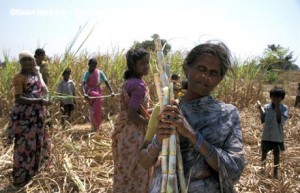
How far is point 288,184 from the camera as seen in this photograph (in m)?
3.70

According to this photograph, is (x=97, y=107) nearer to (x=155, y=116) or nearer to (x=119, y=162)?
(x=119, y=162)

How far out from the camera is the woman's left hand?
1.39m

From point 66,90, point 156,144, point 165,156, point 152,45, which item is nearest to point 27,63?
point 156,144

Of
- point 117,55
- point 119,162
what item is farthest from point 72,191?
point 117,55

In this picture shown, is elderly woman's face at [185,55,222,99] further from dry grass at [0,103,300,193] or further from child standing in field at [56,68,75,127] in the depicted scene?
child standing in field at [56,68,75,127]

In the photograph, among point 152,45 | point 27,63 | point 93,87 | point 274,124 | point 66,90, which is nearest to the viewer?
point 27,63

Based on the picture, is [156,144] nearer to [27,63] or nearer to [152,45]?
[27,63]

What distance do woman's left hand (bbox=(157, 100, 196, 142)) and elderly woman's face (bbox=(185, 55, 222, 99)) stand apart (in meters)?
0.20

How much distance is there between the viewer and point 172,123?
4.58ft

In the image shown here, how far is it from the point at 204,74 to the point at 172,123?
0.30m

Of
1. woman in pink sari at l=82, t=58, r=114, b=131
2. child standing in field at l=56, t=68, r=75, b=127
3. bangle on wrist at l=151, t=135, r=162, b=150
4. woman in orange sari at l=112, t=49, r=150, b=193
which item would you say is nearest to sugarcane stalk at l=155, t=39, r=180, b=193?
bangle on wrist at l=151, t=135, r=162, b=150

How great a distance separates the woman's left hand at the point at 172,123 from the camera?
1.39 meters

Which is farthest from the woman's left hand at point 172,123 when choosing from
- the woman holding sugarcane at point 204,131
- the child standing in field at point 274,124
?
the child standing in field at point 274,124

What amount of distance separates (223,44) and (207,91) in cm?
22
